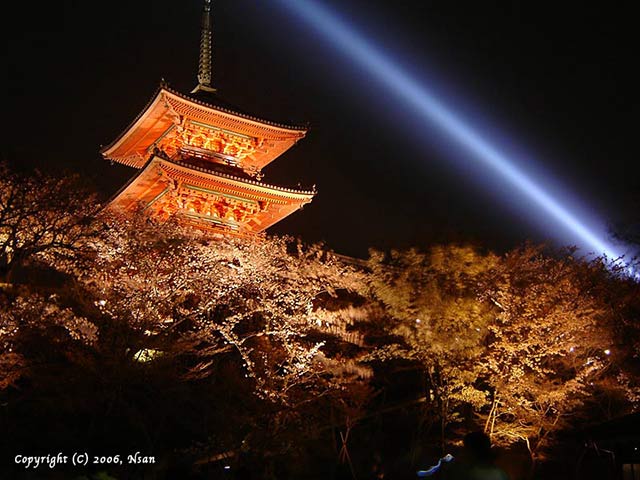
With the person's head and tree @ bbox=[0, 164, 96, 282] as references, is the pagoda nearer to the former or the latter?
tree @ bbox=[0, 164, 96, 282]

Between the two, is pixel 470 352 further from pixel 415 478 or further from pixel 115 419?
pixel 115 419

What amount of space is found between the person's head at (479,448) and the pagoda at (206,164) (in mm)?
18556

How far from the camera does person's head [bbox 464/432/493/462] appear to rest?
475 cm

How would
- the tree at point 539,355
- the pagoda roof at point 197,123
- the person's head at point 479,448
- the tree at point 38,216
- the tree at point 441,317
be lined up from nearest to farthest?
the person's head at point 479,448, the tree at point 38,216, the tree at point 539,355, the tree at point 441,317, the pagoda roof at point 197,123

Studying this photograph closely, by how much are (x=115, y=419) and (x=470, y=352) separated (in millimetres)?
8931

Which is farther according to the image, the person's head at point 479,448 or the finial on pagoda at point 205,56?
the finial on pagoda at point 205,56

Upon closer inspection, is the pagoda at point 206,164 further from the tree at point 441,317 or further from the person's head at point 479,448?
the person's head at point 479,448

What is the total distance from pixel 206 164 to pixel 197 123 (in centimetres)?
188

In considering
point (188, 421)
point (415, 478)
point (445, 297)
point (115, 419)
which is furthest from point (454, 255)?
point (115, 419)

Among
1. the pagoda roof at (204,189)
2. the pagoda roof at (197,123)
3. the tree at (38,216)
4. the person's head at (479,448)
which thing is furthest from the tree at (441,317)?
the person's head at (479,448)

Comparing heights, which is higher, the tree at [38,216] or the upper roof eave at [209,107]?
the upper roof eave at [209,107]

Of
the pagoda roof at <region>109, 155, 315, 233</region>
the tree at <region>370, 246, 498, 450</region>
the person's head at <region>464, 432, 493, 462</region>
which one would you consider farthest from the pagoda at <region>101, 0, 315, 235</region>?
the person's head at <region>464, 432, 493, 462</region>

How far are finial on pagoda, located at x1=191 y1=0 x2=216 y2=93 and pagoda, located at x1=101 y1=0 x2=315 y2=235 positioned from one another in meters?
0.19

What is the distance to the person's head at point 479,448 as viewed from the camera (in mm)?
4754
